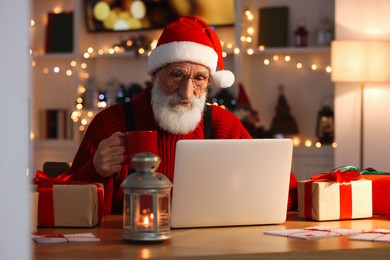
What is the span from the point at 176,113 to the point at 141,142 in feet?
2.29

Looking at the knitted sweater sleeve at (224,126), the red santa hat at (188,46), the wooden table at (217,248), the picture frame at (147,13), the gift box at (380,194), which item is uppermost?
the picture frame at (147,13)

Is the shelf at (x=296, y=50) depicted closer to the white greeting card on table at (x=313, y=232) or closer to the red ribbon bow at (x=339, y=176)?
the red ribbon bow at (x=339, y=176)

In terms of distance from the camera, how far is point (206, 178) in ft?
6.60

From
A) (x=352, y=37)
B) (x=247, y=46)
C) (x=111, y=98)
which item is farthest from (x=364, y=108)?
(x=111, y=98)

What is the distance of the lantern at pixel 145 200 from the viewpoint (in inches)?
68.4

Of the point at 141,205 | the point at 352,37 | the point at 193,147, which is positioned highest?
the point at 352,37

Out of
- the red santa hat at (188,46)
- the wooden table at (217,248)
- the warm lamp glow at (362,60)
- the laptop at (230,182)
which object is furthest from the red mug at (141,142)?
the warm lamp glow at (362,60)

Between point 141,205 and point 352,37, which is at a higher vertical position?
point 352,37

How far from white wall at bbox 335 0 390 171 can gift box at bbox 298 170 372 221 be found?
113 inches
